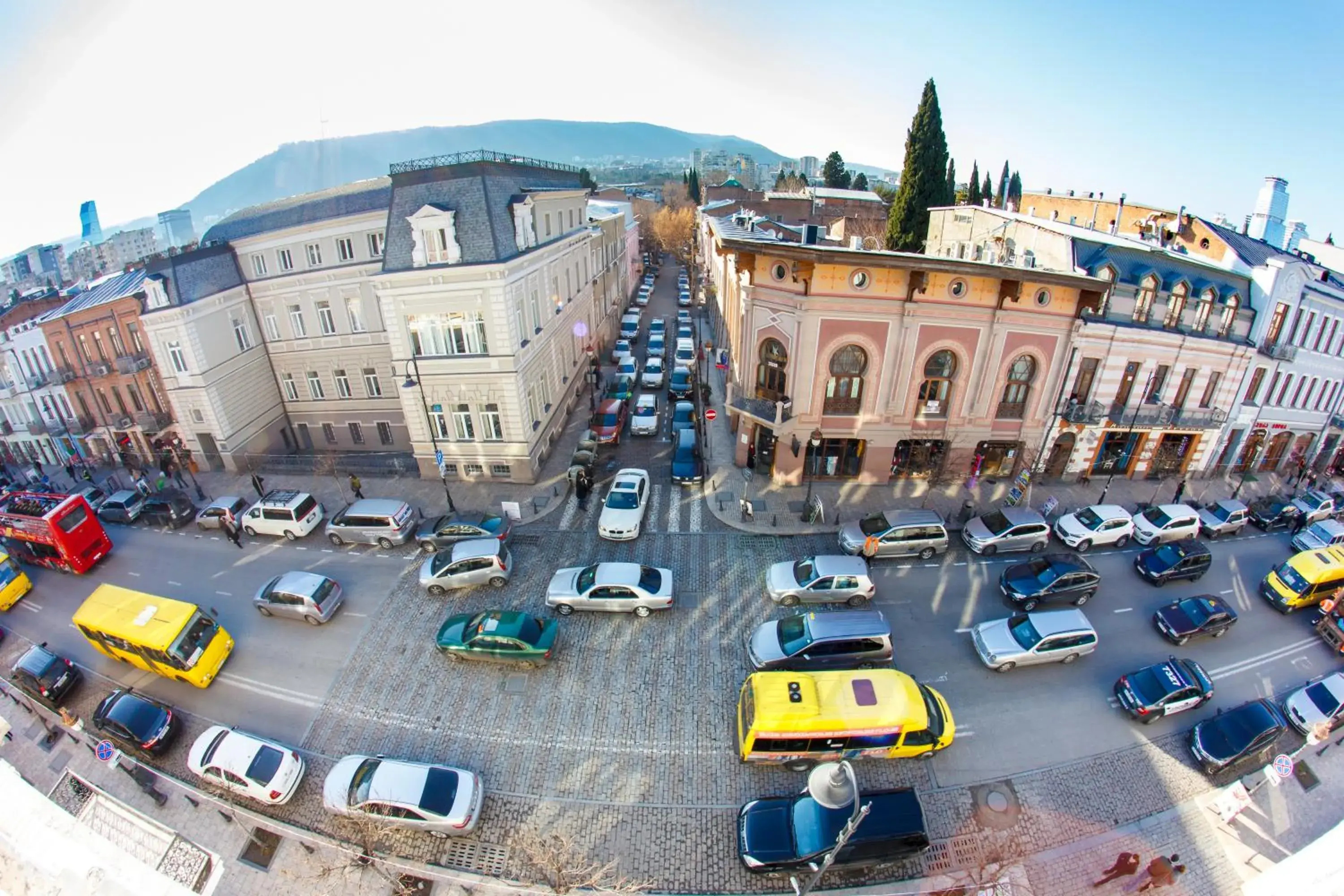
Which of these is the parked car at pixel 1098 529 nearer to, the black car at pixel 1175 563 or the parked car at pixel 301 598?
the black car at pixel 1175 563

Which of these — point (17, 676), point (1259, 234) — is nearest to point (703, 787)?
point (17, 676)

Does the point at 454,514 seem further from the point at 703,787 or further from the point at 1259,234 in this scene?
the point at 1259,234

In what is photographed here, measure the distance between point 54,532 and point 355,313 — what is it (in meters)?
15.5

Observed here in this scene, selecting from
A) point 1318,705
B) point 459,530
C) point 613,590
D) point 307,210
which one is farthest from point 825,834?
point 307,210

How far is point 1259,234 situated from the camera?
3228 centimetres

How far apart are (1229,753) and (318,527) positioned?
3299cm

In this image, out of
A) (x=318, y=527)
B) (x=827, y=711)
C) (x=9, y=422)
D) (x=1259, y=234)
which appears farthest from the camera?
(x=9, y=422)

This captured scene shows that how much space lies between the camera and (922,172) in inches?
1876

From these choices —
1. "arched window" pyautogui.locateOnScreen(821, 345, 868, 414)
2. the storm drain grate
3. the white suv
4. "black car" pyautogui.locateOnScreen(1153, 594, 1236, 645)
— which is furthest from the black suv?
"black car" pyautogui.locateOnScreen(1153, 594, 1236, 645)

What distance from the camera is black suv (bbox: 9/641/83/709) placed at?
18844mm

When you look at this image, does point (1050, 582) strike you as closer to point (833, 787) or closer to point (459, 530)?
point (833, 787)

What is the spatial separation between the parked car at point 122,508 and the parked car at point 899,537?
33.2m

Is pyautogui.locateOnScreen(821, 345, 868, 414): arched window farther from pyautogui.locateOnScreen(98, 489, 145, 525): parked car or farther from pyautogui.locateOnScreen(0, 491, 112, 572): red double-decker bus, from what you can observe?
pyautogui.locateOnScreen(98, 489, 145, 525): parked car

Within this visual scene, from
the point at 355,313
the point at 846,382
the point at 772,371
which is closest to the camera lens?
the point at 846,382
